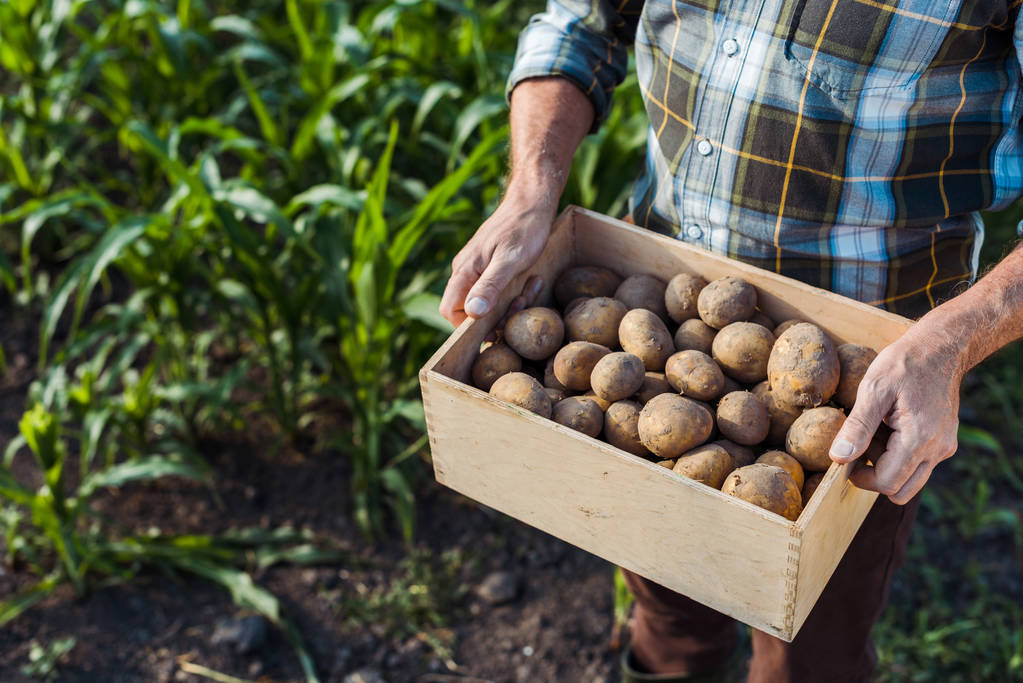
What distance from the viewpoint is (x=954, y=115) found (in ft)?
4.57

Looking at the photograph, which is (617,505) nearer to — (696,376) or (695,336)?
(696,376)

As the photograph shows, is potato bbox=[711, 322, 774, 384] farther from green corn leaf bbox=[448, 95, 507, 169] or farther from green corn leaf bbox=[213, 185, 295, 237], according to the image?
green corn leaf bbox=[448, 95, 507, 169]

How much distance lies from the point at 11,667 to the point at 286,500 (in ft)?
2.37

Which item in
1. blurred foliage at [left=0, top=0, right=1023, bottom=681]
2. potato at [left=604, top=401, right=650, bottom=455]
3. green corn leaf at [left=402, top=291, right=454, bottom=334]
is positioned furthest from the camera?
blurred foliage at [left=0, top=0, right=1023, bottom=681]

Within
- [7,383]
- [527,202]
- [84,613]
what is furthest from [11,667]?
[527,202]

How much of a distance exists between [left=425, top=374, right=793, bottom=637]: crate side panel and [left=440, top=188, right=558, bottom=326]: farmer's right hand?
0.59ft

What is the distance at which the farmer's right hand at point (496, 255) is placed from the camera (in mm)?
1465

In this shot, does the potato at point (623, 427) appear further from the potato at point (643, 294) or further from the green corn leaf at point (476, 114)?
the green corn leaf at point (476, 114)

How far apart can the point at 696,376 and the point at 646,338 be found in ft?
0.35

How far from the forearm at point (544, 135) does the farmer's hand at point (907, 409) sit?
1.99ft

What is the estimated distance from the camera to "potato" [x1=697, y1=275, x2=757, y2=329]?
147cm

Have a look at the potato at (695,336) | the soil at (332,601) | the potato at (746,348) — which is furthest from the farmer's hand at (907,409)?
the soil at (332,601)

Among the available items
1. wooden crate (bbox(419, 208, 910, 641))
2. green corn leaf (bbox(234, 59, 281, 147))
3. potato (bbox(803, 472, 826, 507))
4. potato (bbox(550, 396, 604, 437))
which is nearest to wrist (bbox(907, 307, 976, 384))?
wooden crate (bbox(419, 208, 910, 641))

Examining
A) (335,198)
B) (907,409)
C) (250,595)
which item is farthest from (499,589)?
(907,409)
